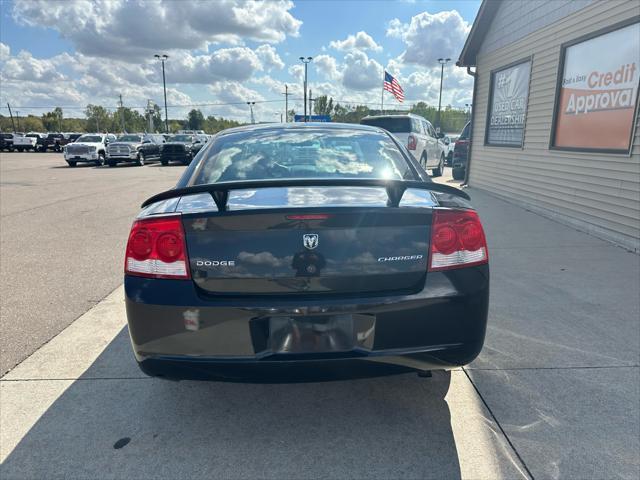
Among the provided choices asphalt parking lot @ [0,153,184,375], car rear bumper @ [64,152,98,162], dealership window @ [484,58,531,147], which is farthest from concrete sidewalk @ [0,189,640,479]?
car rear bumper @ [64,152,98,162]

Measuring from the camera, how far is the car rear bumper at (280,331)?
202 cm

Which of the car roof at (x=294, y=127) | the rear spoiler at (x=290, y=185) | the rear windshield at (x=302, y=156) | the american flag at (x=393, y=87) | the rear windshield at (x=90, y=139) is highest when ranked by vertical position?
the american flag at (x=393, y=87)

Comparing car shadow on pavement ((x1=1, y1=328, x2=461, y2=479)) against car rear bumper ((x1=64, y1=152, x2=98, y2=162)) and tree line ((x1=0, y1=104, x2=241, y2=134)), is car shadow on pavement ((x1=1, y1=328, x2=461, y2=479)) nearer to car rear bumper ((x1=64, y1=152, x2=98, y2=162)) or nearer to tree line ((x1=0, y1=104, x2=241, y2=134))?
car rear bumper ((x1=64, y1=152, x2=98, y2=162))

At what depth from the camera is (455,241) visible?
7.13ft

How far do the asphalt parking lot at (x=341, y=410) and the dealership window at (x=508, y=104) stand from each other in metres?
6.39

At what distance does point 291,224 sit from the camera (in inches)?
79.3

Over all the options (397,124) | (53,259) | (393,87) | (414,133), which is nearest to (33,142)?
(393,87)

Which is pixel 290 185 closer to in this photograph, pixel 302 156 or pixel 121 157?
pixel 302 156

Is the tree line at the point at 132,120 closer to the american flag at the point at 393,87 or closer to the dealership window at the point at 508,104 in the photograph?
the american flag at the point at 393,87

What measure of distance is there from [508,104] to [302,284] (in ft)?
32.6

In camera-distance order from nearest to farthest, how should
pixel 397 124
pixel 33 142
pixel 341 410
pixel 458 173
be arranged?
pixel 341 410
pixel 397 124
pixel 458 173
pixel 33 142

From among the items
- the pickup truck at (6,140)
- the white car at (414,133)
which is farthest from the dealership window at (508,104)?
the pickup truck at (6,140)

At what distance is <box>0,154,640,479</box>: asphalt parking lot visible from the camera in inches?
84.7

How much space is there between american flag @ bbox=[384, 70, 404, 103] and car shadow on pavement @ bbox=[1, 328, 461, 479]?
2243cm
